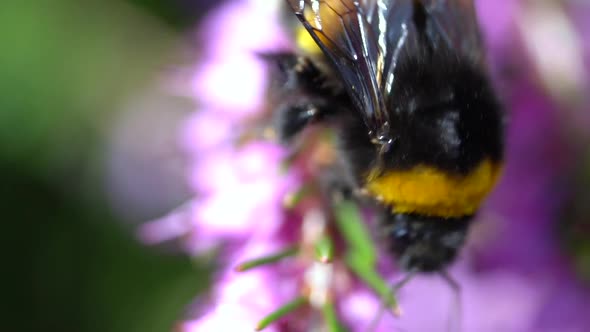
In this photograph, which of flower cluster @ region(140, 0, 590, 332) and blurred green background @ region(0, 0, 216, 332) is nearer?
flower cluster @ region(140, 0, 590, 332)

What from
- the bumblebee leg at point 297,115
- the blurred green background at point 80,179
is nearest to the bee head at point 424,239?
the bumblebee leg at point 297,115

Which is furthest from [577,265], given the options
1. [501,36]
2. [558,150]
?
[501,36]

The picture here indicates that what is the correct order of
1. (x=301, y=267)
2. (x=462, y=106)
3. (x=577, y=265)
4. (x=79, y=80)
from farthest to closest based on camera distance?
1. (x=79, y=80)
2. (x=577, y=265)
3. (x=301, y=267)
4. (x=462, y=106)

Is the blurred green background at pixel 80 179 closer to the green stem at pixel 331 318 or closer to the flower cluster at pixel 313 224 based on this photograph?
the flower cluster at pixel 313 224

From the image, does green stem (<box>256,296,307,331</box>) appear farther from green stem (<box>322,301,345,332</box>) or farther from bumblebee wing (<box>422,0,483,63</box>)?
bumblebee wing (<box>422,0,483,63</box>)

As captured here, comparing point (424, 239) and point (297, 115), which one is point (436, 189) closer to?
point (424, 239)

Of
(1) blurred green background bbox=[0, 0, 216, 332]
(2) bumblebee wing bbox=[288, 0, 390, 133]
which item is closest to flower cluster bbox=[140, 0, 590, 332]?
(2) bumblebee wing bbox=[288, 0, 390, 133]

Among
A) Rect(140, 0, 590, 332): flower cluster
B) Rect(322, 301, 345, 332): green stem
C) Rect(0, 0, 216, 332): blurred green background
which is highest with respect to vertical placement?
Rect(0, 0, 216, 332): blurred green background

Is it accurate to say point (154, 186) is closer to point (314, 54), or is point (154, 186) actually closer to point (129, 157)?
point (129, 157)
